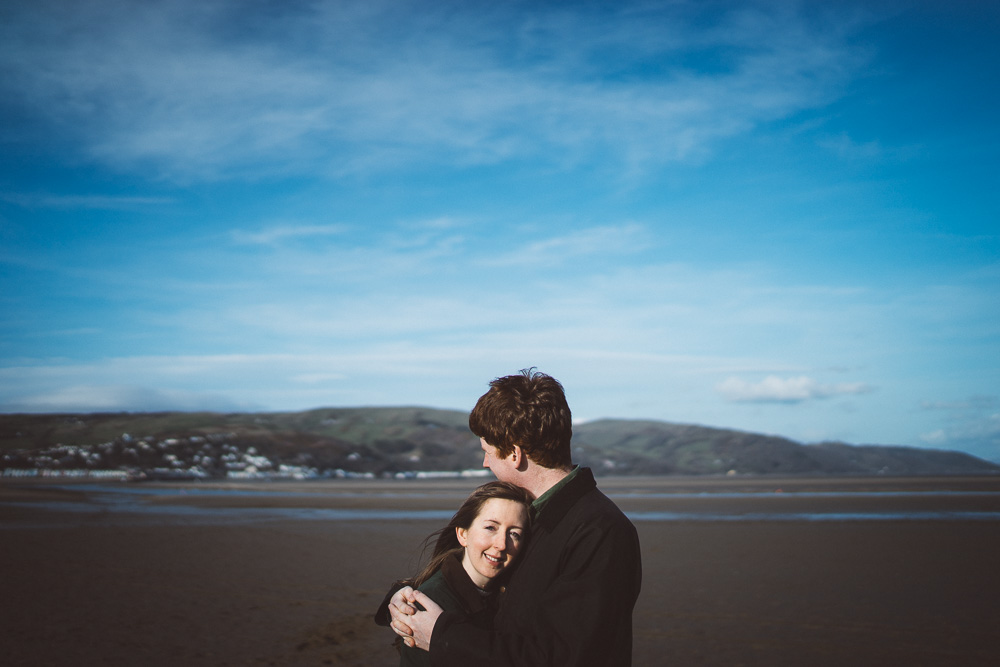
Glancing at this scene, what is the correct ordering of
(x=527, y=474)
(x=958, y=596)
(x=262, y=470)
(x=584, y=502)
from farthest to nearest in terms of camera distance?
(x=262, y=470)
(x=958, y=596)
(x=527, y=474)
(x=584, y=502)

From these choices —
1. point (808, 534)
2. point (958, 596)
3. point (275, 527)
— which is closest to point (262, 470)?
point (275, 527)

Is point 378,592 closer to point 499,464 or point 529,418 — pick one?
point 499,464

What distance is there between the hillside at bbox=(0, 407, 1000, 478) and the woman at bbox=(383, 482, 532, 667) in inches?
3227

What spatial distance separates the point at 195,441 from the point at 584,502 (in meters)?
104

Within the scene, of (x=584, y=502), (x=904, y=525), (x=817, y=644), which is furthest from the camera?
(x=904, y=525)

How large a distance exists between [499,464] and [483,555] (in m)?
0.37

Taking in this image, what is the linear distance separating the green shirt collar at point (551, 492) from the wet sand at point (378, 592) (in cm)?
669

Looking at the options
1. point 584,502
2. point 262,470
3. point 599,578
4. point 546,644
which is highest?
point 584,502

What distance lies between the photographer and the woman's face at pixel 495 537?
2863 millimetres

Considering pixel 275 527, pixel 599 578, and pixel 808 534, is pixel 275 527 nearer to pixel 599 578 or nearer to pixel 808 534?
pixel 808 534

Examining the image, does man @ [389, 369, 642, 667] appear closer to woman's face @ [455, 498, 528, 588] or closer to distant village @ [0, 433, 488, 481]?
woman's face @ [455, 498, 528, 588]

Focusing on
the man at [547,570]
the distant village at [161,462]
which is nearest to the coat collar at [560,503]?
the man at [547,570]

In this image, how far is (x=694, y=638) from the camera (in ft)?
31.1

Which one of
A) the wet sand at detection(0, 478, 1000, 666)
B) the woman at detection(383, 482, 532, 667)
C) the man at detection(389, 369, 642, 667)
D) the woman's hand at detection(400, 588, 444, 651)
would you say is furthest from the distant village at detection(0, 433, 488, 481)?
the man at detection(389, 369, 642, 667)
